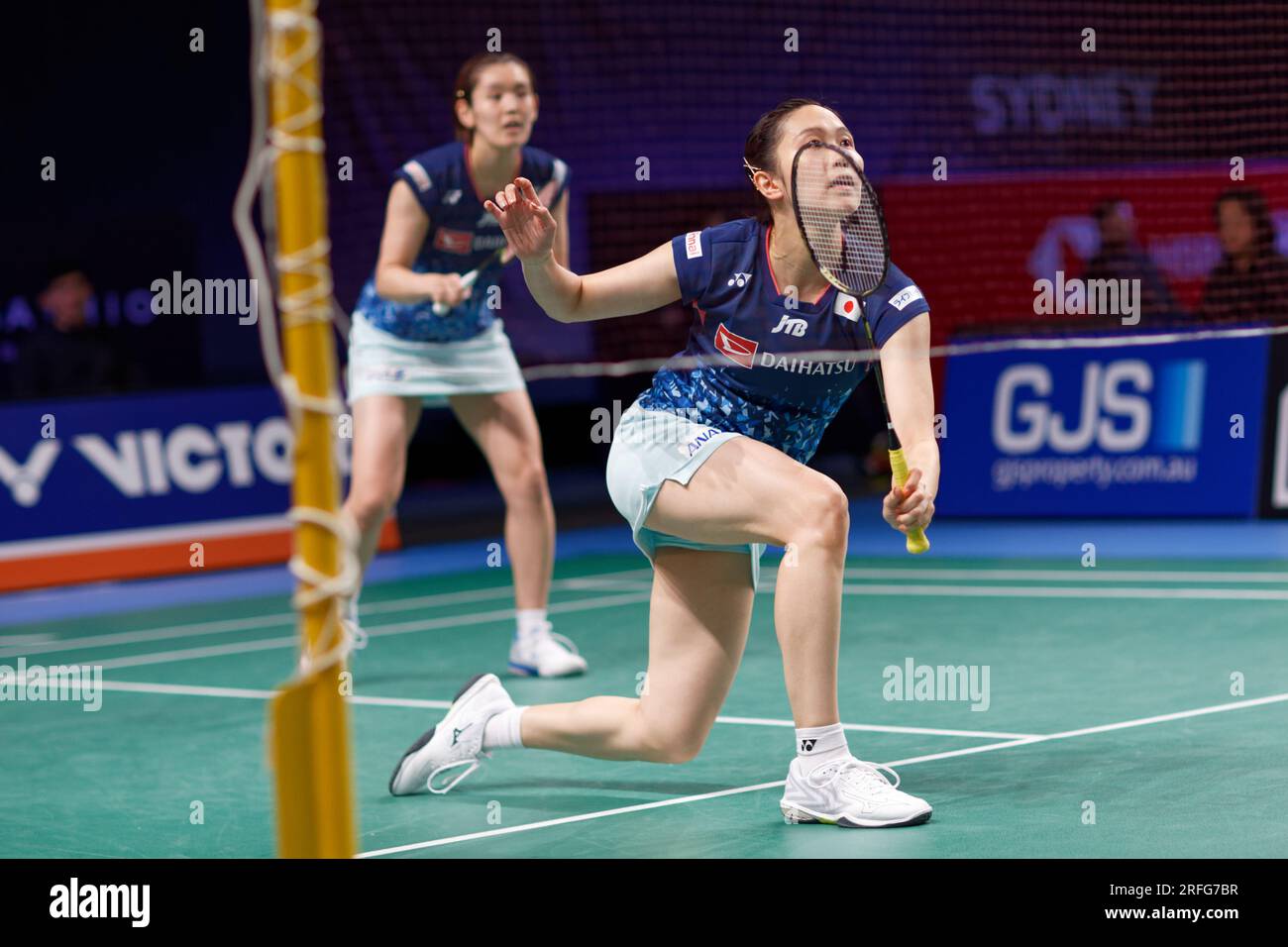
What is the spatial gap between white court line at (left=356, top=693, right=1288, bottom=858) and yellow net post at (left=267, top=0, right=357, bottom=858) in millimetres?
1647

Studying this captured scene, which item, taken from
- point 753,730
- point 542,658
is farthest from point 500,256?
point 753,730

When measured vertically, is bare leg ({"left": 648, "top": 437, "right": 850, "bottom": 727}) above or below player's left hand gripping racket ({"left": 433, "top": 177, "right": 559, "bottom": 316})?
below

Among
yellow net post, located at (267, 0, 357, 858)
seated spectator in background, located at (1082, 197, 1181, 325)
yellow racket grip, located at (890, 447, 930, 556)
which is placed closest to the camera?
yellow net post, located at (267, 0, 357, 858)

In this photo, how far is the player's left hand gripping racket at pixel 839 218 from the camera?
4926 mm

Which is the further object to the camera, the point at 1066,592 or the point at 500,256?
the point at 1066,592

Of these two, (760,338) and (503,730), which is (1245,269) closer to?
(760,338)

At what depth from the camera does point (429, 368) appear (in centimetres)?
776

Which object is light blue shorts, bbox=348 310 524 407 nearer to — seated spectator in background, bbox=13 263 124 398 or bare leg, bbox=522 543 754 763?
bare leg, bbox=522 543 754 763

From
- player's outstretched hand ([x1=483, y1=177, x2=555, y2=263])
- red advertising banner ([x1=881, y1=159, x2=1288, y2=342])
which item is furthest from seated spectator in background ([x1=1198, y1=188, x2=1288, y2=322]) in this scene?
player's outstretched hand ([x1=483, y1=177, x2=555, y2=263])

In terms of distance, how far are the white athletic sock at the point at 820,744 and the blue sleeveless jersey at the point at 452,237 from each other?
10.6 feet

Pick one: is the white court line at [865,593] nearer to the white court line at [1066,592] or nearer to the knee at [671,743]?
the white court line at [1066,592]

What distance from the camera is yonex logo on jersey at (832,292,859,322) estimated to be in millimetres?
5133

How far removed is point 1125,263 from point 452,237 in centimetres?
647
